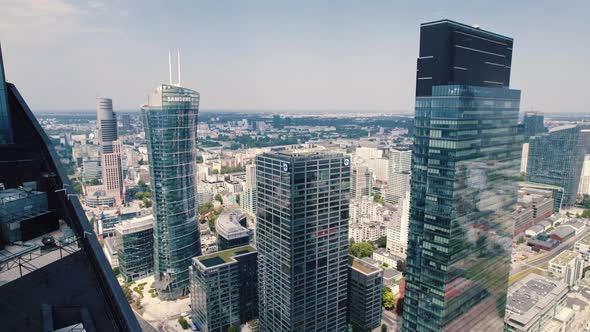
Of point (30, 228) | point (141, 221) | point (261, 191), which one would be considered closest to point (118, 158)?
point (141, 221)

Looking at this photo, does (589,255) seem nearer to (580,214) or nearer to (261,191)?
(580,214)

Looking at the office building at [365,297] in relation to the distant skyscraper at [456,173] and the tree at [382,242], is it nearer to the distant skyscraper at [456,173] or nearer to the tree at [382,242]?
the distant skyscraper at [456,173]

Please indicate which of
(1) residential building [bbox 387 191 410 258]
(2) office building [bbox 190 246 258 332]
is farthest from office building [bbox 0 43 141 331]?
(1) residential building [bbox 387 191 410 258]

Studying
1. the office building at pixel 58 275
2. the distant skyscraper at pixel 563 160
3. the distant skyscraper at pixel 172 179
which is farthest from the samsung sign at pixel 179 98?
the distant skyscraper at pixel 563 160

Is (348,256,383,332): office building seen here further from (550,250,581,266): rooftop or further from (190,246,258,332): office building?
(550,250,581,266): rooftop

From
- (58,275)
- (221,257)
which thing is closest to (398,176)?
(221,257)
